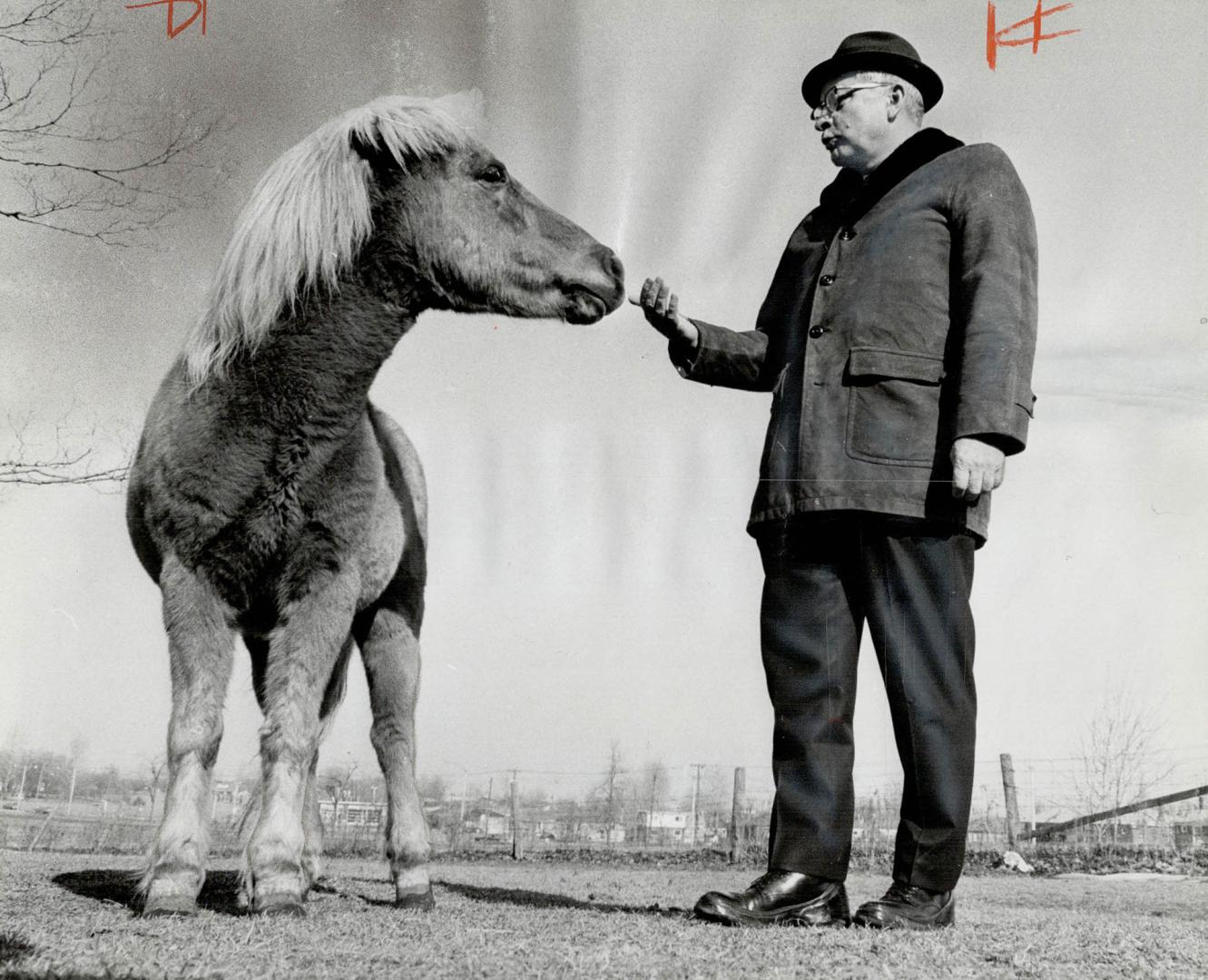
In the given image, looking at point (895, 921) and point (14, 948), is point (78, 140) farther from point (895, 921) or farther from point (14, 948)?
point (895, 921)

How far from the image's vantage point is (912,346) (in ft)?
9.38

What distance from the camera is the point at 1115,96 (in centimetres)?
354

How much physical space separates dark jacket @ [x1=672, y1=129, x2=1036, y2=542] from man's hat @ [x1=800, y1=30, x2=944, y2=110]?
0.72 ft

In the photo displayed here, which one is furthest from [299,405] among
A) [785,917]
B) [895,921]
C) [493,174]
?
[895,921]

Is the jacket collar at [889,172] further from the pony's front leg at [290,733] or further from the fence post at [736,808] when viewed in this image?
the fence post at [736,808]

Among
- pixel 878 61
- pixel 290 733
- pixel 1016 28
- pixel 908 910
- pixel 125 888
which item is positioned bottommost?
pixel 125 888

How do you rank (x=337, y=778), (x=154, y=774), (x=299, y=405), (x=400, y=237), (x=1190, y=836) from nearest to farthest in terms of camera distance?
(x=299, y=405) → (x=400, y=237) → (x=154, y=774) → (x=337, y=778) → (x=1190, y=836)

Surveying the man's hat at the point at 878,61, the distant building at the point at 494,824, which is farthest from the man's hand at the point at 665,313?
the distant building at the point at 494,824

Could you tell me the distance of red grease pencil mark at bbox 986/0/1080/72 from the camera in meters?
3.52

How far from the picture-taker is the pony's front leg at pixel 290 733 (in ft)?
9.22

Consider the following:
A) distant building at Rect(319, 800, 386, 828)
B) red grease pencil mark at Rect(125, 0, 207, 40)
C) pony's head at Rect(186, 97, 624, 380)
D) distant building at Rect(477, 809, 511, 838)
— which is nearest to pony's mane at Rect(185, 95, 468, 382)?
pony's head at Rect(186, 97, 624, 380)

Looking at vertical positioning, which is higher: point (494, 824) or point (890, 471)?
point (890, 471)

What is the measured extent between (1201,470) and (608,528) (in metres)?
1.95

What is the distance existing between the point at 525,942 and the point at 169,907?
104 cm
